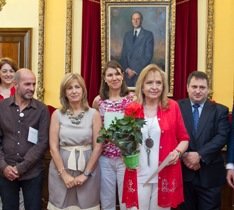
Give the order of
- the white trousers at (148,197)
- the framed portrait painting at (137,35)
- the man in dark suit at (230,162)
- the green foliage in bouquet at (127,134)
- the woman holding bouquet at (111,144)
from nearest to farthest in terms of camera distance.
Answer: the green foliage in bouquet at (127,134), the white trousers at (148,197), the man in dark suit at (230,162), the woman holding bouquet at (111,144), the framed portrait painting at (137,35)

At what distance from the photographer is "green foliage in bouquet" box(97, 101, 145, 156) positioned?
266 cm

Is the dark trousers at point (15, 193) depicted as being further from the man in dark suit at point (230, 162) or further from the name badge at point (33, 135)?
the man in dark suit at point (230, 162)

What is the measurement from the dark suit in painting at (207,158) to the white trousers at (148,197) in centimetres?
43

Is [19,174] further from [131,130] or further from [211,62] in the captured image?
[211,62]

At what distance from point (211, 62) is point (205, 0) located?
0.91m

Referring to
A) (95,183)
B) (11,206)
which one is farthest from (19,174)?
(95,183)

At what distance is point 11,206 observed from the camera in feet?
10.3

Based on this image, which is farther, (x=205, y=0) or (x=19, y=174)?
(x=205, y=0)

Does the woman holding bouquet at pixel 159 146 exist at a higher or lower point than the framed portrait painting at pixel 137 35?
lower

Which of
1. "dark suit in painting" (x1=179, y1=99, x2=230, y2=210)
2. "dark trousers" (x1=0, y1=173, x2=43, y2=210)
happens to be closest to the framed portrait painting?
"dark suit in painting" (x1=179, y1=99, x2=230, y2=210)

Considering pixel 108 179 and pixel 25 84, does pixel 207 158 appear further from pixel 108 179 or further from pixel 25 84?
pixel 25 84

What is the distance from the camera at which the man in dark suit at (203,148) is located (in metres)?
3.10

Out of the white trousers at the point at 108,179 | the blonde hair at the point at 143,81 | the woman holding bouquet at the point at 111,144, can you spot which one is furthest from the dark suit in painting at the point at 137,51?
the blonde hair at the point at 143,81

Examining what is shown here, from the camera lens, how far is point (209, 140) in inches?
Result: 124
